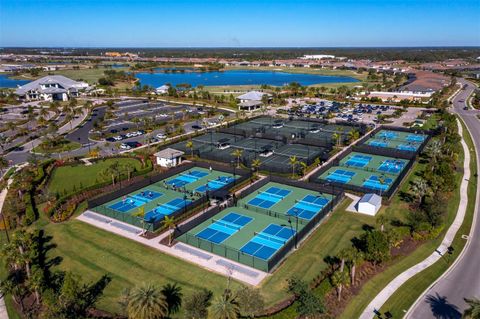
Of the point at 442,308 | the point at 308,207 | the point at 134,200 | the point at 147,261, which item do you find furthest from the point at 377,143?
the point at 147,261

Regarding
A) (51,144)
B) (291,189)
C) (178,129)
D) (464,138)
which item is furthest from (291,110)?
(51,144)

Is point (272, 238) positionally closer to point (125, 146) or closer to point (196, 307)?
point (196, 307)

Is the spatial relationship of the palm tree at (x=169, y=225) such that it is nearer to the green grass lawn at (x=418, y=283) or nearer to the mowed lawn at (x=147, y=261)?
the mowed lawn at (x=147, y=261)

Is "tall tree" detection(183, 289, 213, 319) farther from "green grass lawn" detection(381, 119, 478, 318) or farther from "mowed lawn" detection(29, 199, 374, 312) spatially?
"green grass lawn" detection(381, 119, 478, 318)

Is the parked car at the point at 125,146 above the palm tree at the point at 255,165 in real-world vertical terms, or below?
below

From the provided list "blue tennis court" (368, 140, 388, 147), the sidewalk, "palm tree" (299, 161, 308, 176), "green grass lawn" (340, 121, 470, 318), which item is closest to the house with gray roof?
the sidewalk

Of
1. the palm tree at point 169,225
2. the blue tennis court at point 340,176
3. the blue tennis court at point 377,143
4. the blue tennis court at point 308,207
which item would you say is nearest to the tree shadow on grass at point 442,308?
the blue tennis court at point 308,207
